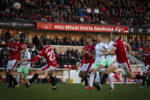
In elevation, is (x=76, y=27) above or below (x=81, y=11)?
below

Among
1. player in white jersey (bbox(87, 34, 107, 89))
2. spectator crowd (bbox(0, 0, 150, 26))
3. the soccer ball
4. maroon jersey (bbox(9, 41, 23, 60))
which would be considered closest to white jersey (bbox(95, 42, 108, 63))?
player in white jersey (bbox(87, 34, 107, 89))

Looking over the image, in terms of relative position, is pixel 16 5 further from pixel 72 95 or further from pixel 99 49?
pixel 72 95

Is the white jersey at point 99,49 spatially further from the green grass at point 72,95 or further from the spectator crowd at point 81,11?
the spectator crowd at point 81,11

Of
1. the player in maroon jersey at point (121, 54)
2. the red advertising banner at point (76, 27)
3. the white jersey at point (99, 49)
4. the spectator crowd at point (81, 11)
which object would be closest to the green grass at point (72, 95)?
the player in maroon jersey at point (121, 54)

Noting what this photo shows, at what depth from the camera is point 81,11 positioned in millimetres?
36406

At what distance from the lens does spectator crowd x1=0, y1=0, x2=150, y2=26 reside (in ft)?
109

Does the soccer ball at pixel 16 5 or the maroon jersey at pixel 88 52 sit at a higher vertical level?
the soccer ball at pixel 16 5

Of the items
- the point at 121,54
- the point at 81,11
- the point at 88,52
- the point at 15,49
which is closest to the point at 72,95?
the point at 121,54

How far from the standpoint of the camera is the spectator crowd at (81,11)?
33344 millimetres

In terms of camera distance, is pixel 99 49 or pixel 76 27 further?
pixel 76 27

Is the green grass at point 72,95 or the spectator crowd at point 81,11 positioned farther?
the spectator crowd at point 81,11

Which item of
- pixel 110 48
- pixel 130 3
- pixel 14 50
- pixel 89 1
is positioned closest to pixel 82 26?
pixel 89 1

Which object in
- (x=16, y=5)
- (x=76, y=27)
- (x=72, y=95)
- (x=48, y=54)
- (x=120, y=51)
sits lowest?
(x=72, y=95)

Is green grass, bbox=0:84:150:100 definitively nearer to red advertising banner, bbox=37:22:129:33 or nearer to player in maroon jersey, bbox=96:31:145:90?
player in maroon jersey, bbox=96:31:145:90
